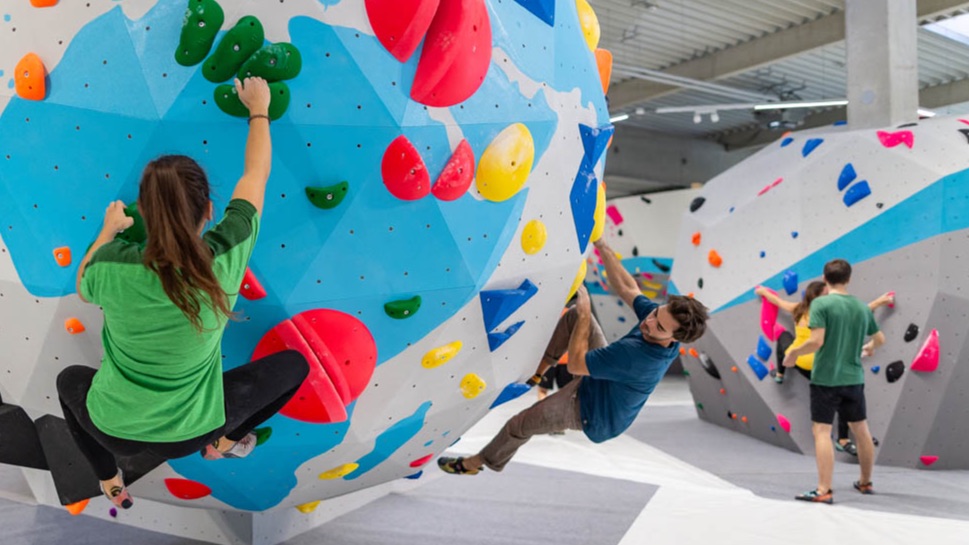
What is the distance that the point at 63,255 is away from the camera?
2.34 m

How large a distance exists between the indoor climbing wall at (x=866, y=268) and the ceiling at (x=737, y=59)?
274cm

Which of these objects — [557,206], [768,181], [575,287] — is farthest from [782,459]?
[557,206]

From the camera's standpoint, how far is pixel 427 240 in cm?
257

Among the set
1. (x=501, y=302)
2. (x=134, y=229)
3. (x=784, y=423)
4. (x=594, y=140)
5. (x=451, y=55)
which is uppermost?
(x=451, y=55)

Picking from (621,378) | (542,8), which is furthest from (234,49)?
(621,378)

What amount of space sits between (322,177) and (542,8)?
1.08 metres

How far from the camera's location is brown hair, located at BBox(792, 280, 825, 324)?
6406 millimetres

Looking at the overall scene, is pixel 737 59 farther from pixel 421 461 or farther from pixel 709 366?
pixel 421 461

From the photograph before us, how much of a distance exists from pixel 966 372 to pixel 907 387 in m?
0.42

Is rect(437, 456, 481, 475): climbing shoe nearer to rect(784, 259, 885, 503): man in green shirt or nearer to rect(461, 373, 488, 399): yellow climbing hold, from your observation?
rect(461, 373, 488, 399): yellow climbing hold

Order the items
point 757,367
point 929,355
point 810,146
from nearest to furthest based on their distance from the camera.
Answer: point 929,355 → point 757,367 → point 810,146

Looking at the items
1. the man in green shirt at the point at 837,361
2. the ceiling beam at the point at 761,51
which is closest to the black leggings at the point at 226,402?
the man in green shirt at the point at 837,361

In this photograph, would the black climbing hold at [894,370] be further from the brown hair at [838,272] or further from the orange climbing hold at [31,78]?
the orange climbing hold at [31,78]

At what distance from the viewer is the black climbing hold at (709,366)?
8.12m
